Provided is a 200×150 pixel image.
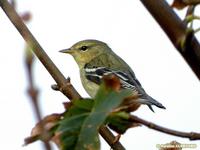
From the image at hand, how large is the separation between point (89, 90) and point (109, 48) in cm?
260

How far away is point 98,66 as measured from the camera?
9328mm

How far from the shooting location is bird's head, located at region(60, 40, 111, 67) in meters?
10.0

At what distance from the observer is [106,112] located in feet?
5.13

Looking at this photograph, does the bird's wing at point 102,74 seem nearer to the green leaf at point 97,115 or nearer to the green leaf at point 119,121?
the green leaf at point 119,121

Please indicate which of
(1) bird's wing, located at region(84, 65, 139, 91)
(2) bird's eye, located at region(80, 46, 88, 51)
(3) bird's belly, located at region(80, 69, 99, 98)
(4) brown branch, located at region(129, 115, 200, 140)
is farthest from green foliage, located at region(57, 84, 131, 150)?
(2) bird's eye, located at region(80, 46, 88, 51)

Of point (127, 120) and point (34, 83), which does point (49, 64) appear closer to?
point (127, 120)

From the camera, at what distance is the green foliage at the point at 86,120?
1.60 meters

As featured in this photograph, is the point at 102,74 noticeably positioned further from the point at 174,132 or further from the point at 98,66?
the point at 174,132

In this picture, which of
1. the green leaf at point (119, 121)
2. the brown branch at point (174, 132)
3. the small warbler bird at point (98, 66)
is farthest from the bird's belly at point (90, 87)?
the brown branch at point (174, 132)

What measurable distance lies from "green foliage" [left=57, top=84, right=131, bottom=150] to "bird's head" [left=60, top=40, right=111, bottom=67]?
7.86 m

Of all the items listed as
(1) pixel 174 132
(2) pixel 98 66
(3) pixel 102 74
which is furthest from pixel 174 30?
(2) pixel 98 66

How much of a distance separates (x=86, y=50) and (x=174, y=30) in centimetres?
905

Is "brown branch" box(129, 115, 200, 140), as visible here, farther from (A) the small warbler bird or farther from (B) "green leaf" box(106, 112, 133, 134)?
(A) the small warbler bird

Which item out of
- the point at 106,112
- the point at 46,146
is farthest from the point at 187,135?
the point at 46,146
